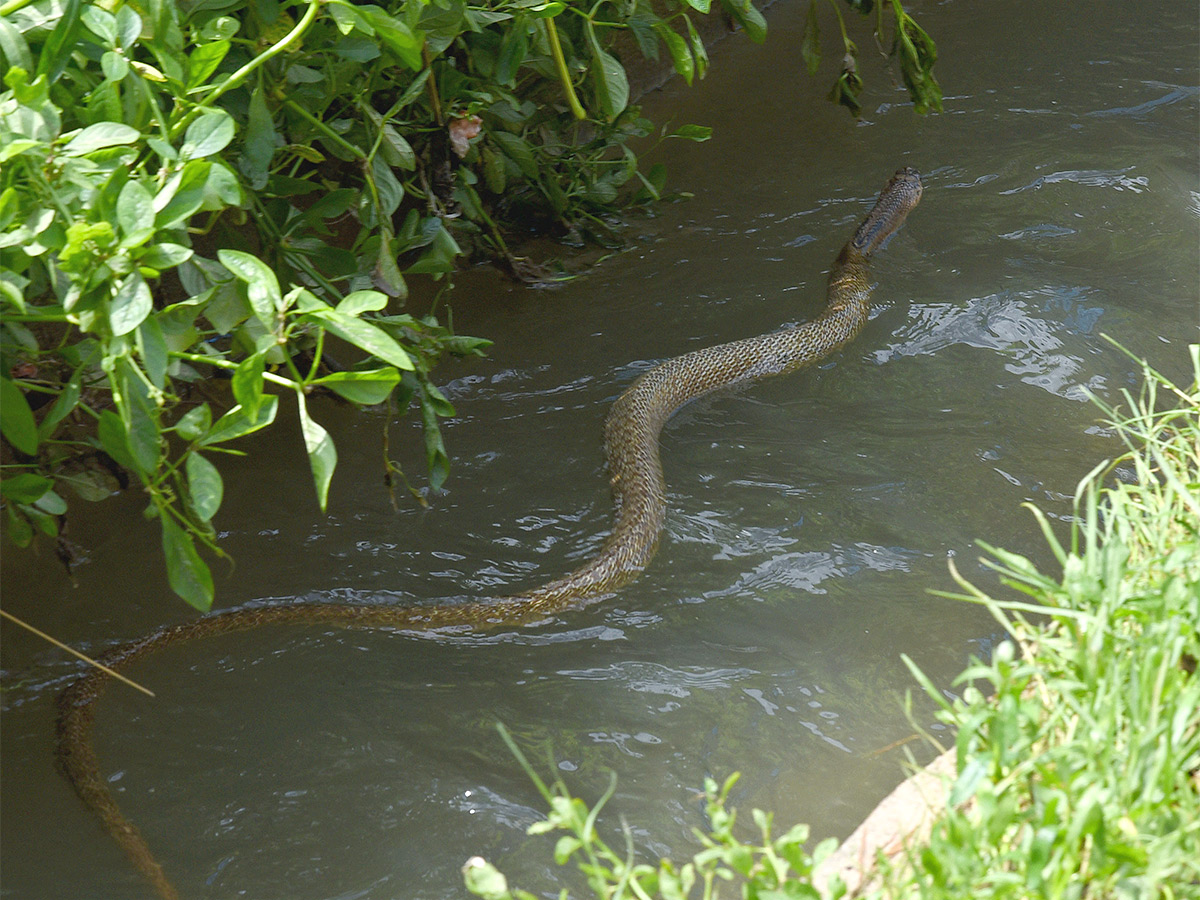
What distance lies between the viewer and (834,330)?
18.1 feet

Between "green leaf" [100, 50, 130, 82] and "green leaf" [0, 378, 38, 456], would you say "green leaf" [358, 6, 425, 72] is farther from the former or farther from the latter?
"green leaf" [0, 378, 38, 456]

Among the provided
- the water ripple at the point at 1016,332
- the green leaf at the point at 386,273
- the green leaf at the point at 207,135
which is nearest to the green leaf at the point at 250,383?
the green leaf at the point at 207,135

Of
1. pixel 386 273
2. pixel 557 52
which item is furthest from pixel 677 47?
pixel 386 273

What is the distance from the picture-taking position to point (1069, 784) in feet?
5.77

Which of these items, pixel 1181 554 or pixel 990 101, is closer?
pixel 1181 554

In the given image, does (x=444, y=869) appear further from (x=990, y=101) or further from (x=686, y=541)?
(x=990, y=101)

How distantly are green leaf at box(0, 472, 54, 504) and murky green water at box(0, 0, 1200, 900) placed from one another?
0.98 meters

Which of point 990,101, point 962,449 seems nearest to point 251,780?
point 962,449

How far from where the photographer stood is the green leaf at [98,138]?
1904mm

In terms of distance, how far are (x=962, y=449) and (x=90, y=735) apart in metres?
3.52

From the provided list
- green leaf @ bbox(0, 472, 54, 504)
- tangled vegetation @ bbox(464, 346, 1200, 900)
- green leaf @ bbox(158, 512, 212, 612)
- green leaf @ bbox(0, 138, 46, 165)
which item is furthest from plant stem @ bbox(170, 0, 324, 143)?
tangled vegetation @ bbox(464, 346, 1200, 900)

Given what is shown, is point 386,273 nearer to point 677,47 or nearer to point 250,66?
point 250,66

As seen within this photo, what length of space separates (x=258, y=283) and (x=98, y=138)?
0.41 metres

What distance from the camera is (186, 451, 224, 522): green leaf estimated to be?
197cm
